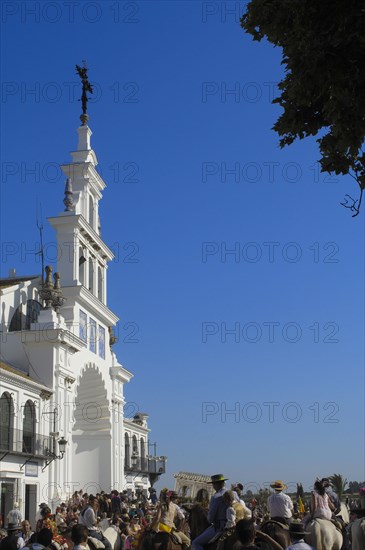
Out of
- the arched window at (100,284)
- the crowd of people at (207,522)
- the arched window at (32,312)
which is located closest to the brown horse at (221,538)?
the crowd of people at (207,522)

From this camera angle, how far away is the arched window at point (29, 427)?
33.1 meters

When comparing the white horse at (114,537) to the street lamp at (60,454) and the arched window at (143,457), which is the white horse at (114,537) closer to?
the street lamp at (60,454)

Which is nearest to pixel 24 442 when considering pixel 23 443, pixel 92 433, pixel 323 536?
pixel 23 443

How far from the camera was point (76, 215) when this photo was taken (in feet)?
138

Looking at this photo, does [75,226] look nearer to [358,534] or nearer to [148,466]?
[148,466]

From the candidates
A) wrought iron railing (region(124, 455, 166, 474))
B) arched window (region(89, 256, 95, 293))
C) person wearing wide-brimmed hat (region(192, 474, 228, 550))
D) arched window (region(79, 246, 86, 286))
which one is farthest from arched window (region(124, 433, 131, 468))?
person wearing wide-brimmed hat (region(192, 474, 228, 550))

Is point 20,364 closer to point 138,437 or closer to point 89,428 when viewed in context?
point 89,428

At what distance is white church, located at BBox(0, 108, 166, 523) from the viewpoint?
1284 inches

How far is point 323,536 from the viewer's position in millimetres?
11711

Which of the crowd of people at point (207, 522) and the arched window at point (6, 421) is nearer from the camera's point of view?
the crowd of people at point (207, 522)

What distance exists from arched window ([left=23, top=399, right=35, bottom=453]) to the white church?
0.05m

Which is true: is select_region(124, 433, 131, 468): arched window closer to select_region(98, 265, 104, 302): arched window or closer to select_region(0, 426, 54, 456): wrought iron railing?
select_region(98, 265, 104, 302): arched window

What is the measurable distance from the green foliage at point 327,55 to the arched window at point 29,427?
27711 millimetres

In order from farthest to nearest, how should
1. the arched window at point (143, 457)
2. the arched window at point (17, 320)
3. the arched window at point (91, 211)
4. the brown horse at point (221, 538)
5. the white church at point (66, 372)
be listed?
the arched window at point (143, 457) < the arched window at point (91, 211) < the arched window at point (17, 320) < the white church at point (66, 372) < the brown horse at point (221, 538)
